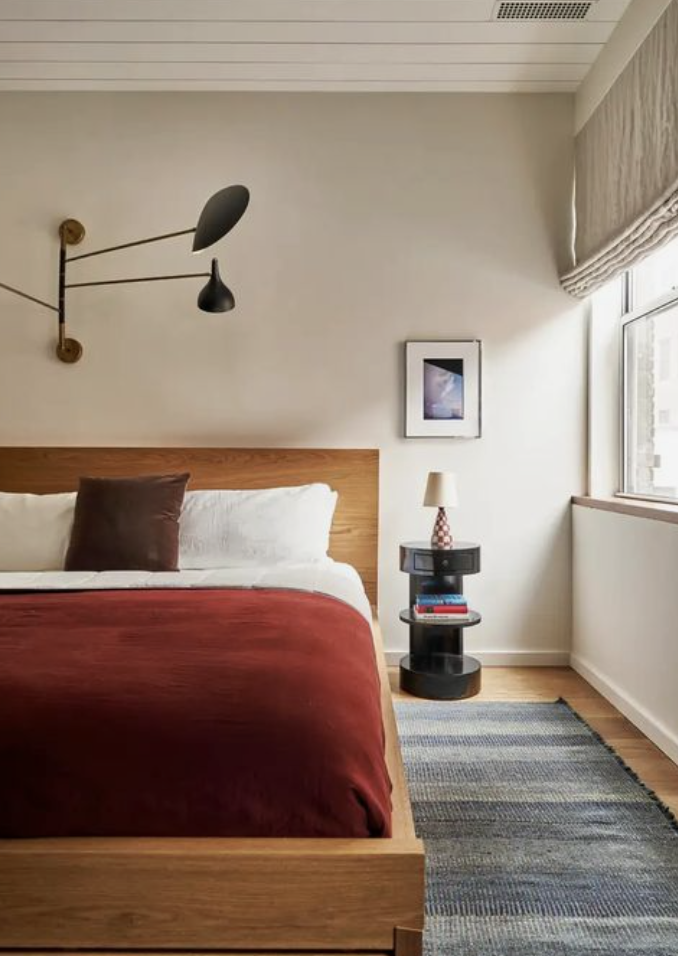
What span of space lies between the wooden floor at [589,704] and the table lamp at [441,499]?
2.07 feet

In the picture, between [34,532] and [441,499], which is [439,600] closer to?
[441,499]

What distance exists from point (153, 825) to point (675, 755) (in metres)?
1.77

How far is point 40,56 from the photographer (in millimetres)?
3178

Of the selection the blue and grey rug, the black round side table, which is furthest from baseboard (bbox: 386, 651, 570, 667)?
the blue and grey rug

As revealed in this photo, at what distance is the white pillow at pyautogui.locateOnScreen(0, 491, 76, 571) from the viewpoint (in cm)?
283

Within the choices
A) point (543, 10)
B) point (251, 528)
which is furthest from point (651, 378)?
point (251, 528)

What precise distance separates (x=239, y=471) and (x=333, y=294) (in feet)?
2.97

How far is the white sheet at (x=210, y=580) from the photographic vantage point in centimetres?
236

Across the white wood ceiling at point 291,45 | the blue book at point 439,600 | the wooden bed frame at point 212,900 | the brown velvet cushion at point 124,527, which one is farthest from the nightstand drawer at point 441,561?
the white wood ceiling at point 291,45

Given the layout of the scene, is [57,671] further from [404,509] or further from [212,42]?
[212,42]

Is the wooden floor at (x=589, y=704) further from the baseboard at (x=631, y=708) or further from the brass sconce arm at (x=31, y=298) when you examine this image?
the brass sconce arm at (x=31, y=298)

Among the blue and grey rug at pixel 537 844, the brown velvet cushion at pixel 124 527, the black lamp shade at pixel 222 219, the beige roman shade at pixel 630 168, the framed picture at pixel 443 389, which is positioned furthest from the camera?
the framed picture at pixel 443 389

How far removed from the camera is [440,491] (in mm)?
3109

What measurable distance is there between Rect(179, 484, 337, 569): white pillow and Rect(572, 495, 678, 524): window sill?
1117mm
